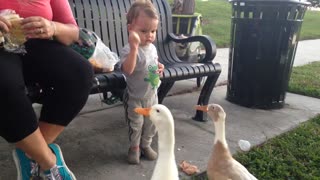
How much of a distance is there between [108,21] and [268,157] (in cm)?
194

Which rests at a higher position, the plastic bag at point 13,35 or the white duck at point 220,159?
the plastic bag at point 13,35

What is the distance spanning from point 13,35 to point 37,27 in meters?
0.13

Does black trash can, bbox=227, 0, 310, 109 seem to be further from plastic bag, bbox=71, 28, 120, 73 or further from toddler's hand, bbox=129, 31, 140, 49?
toddler's hand, bbox=129, 31, 140, 49

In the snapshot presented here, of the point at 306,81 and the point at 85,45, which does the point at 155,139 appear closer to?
the point at 85,45

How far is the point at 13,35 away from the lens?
1962mm

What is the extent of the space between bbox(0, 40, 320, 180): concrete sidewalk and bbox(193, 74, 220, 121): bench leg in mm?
99

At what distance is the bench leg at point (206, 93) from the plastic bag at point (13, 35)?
6.72ft

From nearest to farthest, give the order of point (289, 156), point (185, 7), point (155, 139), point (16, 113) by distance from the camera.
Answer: point (16, 113)
point (289, 156)
point (155, 139)
point (185, 7)

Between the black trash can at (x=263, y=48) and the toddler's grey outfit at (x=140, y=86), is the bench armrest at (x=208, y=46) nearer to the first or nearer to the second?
the black trash can at (x=263, y=48)

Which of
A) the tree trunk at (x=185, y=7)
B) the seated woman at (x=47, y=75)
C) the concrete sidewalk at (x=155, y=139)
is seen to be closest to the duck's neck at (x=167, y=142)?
the seated woman at (x=47, y=75)

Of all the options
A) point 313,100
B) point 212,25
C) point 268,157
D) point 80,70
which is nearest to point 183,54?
point 313,100

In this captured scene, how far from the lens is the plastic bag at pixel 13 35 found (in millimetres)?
1932

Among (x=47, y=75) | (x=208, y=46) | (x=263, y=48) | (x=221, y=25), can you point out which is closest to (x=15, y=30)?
(x=47, y=75)

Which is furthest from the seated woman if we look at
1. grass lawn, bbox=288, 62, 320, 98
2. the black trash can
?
grass lawn, bbox=288, 62, 320, 98
